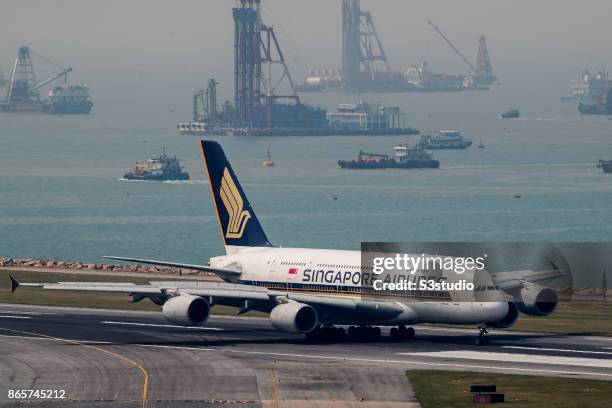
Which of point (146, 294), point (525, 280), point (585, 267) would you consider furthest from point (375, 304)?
point (585, 267)

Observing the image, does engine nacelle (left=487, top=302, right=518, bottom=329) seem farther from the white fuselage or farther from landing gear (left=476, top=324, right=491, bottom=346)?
landing gear (left=476, top=324, right=491, bottom=346)

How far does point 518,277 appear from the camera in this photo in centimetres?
7506

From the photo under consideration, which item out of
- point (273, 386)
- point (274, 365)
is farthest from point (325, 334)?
point (273, 386)

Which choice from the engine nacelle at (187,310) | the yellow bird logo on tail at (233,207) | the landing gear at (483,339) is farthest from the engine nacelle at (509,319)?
the yellow bird logo on tail at (233,207)

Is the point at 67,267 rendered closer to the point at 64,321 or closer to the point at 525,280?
the point at 64,321

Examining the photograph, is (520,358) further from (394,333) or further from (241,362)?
(241,362)

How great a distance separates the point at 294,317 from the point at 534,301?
47.2ft

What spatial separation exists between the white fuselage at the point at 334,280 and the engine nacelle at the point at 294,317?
3.05m

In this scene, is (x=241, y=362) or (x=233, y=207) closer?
(x=241, y=362)

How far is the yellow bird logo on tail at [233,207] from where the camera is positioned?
282 ft

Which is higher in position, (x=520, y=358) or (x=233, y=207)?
(x=233, y=207)

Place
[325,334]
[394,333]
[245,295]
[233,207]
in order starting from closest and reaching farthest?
[245,295], [325,334], [394,333], [233,207]

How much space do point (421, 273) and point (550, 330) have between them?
14.8 m

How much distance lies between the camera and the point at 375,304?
7406 centimetres
